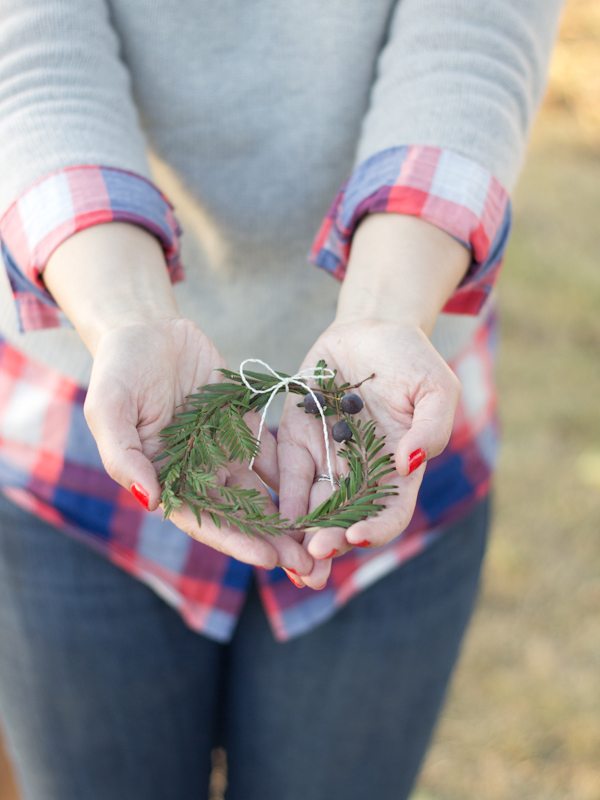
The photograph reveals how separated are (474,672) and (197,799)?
137 centimetres

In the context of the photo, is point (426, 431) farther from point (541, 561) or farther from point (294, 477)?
point (541, 561)

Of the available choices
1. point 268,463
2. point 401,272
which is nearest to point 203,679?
point 268,463

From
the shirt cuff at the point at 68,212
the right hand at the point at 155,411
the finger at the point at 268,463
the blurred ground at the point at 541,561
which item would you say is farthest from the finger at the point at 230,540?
the blurred ground at the point at 541,561

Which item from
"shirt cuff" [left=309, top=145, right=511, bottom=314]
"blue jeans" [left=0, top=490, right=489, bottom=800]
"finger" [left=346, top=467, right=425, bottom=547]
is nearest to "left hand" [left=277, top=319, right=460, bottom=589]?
"finger" [left=346, top=467, right=425, bottom=547]

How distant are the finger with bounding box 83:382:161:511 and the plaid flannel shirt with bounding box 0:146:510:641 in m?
0.23

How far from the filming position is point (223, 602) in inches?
59.6

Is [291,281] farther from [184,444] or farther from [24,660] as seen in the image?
[24,660]

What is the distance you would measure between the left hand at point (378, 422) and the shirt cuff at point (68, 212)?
29 cm

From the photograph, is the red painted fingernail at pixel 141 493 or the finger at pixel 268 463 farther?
the finger at pixel 268 463

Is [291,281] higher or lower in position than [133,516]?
higher

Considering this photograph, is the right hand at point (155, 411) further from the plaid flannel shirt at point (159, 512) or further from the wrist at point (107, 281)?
the plaid flannel shirt at point (159, 512)

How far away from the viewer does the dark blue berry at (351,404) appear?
1.20 meters

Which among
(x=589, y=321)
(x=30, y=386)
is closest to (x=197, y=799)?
(x=30, y=386)

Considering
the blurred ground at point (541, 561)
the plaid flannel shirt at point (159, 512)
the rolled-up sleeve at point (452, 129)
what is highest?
the rolled-up sleeve at point (452, 129)
